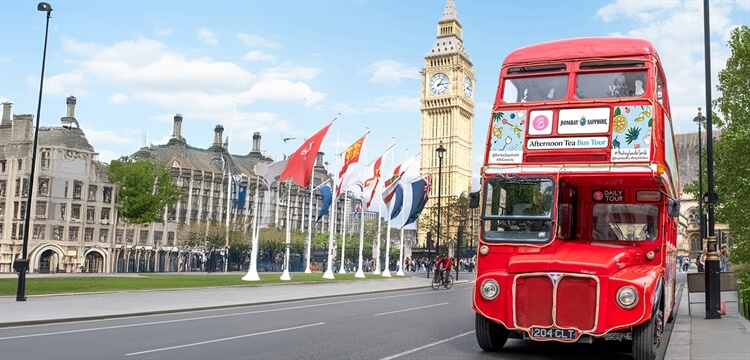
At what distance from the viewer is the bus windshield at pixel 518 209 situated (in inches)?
459

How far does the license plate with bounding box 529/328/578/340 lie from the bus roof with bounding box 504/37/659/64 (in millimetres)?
4630

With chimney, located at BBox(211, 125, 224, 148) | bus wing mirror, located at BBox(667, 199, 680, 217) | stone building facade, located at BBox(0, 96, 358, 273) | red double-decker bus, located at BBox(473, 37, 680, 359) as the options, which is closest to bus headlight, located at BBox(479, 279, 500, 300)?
red double-decker bus, located at BBox(473, 37, 680, 359)

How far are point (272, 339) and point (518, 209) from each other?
5.41 m

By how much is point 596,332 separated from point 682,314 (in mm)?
11796

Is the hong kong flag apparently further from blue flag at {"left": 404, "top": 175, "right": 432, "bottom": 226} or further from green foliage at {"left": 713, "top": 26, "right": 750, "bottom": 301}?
green foliage at {"left": 713, "top": 26, "right": 750, "bottom": 301}

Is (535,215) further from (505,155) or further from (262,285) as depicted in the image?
(262,285)

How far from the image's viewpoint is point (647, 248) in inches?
474

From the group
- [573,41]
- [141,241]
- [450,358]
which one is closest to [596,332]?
[450,358]

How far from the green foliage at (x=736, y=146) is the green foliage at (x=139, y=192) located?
44951 millimetres

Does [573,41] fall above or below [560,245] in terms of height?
above

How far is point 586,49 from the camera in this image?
40.9 feet

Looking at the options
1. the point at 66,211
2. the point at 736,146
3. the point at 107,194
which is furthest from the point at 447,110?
the point at 736,146

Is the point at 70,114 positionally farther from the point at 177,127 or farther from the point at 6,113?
the point at 177,127

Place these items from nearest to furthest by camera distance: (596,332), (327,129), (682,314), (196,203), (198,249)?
(596,332) → (682,314) → (327,129) → (198,249) → (196,203)
